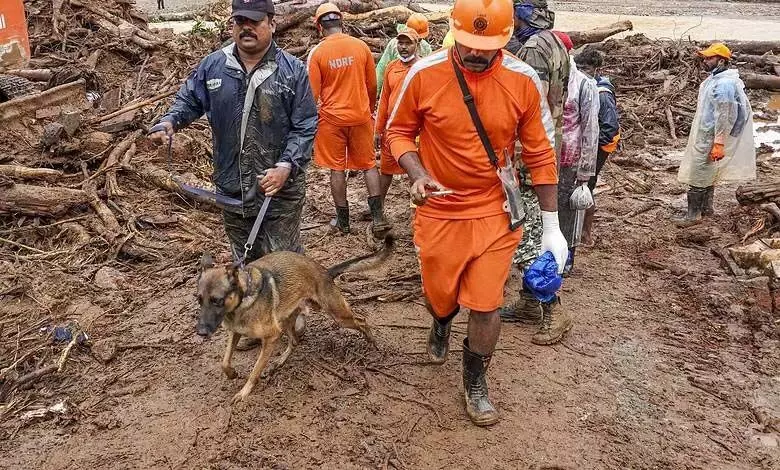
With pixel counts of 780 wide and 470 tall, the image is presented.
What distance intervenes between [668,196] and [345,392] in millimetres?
6364

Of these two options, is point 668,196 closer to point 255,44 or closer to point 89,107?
point 255,44

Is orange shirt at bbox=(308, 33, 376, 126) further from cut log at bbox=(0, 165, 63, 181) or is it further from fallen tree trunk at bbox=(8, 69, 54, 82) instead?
fallen tree trunk at bbox=(8, 69, 54, 82)

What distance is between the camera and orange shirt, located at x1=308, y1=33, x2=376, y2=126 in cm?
740

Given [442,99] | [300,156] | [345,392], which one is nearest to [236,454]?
[345,392]

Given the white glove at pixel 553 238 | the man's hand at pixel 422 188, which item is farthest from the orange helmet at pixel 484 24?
A: the white glove at pixel 553 238

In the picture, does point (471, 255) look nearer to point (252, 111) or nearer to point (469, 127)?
point (469, 127)

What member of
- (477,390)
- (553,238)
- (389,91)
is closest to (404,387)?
(477,390)

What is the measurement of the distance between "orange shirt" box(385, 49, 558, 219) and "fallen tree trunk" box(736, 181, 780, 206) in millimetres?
4914

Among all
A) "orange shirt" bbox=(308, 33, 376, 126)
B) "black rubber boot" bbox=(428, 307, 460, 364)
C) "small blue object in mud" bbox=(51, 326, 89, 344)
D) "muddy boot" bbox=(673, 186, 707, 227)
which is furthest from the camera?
"muddy boot" bbox=(673, 186, 707, 227)

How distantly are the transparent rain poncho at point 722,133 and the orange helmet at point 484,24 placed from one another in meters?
5.04

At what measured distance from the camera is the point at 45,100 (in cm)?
880

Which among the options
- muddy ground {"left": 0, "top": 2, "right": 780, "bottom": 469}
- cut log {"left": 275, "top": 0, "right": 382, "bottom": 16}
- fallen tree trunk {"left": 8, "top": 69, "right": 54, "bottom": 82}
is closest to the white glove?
muddy ground {"left": 0, "top": 2, "right": 780, "bottom": 469}

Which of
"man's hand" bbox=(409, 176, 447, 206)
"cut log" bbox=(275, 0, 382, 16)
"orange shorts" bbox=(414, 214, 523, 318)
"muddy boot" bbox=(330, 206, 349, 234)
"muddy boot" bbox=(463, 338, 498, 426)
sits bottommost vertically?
"muddy boot" bbox=(330, 206, 349, 234)

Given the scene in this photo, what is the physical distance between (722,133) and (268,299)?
5926mm
